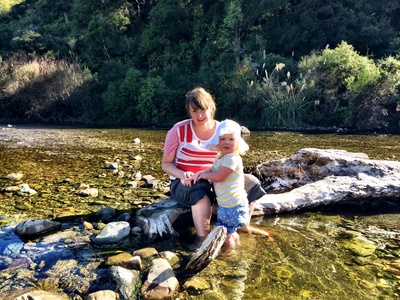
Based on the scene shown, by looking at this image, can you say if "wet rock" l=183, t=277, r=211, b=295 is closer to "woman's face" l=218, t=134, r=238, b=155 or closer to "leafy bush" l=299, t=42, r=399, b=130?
"woman's face" l=218, t=134, r=238, b=155

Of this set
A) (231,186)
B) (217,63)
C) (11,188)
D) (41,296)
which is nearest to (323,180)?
(231,186)

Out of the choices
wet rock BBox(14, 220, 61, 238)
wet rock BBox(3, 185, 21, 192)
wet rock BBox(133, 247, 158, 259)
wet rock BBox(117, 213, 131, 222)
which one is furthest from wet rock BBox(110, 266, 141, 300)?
wet rock BBox(3, 185, 21, 192)

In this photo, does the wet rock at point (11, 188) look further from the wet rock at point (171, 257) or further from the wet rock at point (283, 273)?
the wet rock at point (283, 273)

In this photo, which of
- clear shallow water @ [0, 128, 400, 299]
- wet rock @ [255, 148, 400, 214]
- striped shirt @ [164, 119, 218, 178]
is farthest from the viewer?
wet rock @ [255, 148, 400, 214]

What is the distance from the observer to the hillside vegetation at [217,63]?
56.4 ft

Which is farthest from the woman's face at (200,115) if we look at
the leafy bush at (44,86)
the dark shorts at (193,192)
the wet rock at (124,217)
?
the leafy bush at (44,86)

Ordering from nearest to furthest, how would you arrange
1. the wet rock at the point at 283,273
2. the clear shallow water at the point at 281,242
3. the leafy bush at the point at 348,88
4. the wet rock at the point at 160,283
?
the wet rock at the point at 160,283
the clear shallow water at the point at 281,242
the wet rock at the point at 283,273
the leafy bush at the point at 348,88

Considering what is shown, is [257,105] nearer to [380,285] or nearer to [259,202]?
[259,202]

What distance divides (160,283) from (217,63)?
887 inches

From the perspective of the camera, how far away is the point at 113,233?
333 centimetres

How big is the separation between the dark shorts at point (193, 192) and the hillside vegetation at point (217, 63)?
47.9 ft

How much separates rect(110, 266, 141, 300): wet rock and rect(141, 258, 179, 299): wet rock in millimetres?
87

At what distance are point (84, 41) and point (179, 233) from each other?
3160 centimetres

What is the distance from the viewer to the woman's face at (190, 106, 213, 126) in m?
3.24
